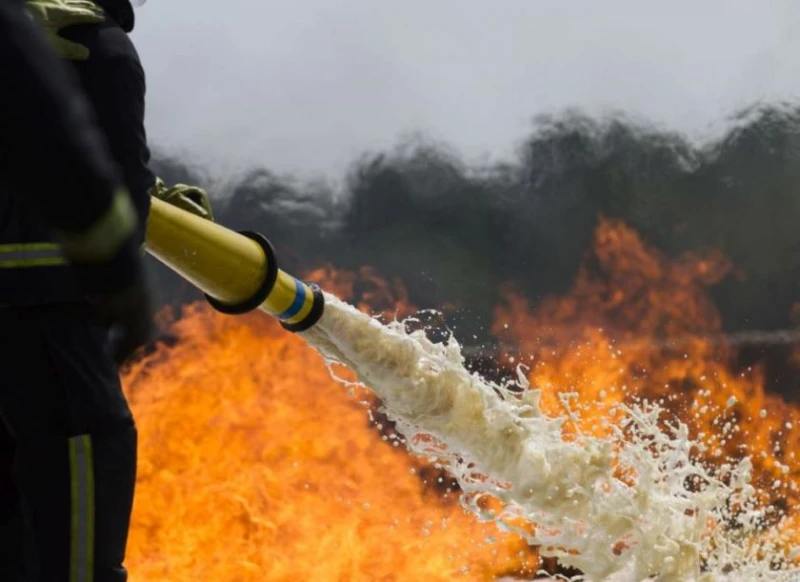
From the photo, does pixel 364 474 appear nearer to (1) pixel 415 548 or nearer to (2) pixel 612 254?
(1) pixel 415 548

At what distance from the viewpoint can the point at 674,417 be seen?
352cm

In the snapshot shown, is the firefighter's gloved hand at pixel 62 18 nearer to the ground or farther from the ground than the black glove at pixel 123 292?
farther from the ground

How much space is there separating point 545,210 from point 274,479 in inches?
47.5

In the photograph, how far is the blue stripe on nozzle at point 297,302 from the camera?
70.5 inches

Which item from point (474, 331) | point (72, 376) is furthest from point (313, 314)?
point (474, 331)

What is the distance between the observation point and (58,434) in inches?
49.6

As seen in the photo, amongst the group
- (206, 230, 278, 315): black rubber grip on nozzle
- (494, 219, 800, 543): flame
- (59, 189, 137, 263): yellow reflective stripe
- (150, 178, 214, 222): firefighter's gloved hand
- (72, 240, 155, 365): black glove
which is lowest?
(494, 219, 800, 543): flame

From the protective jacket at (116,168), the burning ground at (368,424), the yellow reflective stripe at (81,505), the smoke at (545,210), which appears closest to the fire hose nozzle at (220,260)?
the protective jacket at (116,168)

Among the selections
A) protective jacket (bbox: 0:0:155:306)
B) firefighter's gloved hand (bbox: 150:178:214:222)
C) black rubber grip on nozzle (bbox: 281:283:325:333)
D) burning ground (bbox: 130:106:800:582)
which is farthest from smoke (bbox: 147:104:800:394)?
protective jacket (bbox: 0:0:155:306)

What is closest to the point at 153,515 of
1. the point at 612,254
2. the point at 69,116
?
the point at 612,254

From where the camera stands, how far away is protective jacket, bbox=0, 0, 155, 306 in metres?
1.24

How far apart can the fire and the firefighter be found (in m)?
1.65

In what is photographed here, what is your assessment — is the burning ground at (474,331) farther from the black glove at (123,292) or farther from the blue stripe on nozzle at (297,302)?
the black glove at (123,292)

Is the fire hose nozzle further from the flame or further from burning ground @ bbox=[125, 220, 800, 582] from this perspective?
the flame
